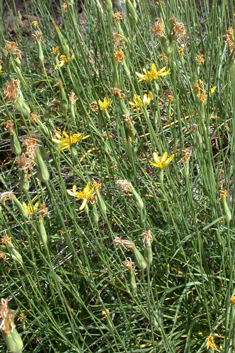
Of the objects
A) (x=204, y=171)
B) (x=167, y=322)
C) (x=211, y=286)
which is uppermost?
(x=204, y=171)

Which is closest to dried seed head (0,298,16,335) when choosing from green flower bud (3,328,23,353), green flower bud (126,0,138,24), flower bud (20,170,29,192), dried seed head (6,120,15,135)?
green flower bud (3,328,23,353)

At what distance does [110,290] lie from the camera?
1.80 m

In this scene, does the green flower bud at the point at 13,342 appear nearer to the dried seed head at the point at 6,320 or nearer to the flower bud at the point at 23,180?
the dried seed head at the point at 6,320

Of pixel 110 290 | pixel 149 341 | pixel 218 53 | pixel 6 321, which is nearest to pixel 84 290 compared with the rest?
pixel 110 290

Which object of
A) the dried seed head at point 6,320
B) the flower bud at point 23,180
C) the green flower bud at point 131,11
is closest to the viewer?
the dried seed head at point 6,320

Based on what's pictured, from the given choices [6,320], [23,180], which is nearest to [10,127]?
[23,180]

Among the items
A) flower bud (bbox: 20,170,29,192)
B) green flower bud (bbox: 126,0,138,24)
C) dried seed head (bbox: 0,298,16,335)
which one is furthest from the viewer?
green flower bud (bbox: 126,0,138,24)

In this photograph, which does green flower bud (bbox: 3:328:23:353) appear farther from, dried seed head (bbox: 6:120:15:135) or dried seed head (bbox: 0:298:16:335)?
dried seed head (bbox: 6:120:15:135)

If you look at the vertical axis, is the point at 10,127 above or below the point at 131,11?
below

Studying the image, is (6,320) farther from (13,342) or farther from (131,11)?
(131,11)

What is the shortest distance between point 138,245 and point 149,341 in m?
0.42

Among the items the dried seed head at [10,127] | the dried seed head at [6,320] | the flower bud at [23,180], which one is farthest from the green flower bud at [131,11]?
the dried seed head at [6,320]

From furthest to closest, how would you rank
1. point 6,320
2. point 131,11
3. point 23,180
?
1. point 131,11
2. point 23,180
3. point 6,320

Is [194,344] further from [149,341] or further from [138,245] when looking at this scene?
[138,245]
